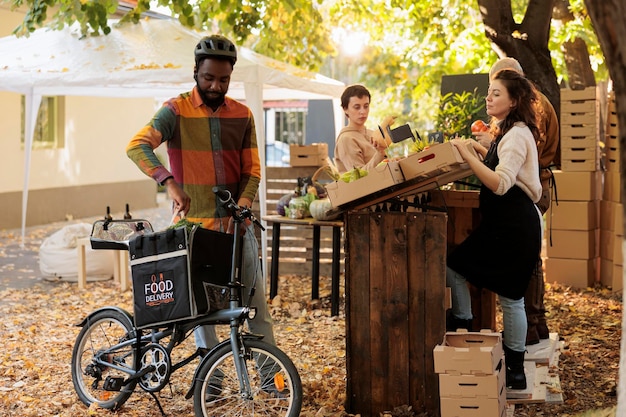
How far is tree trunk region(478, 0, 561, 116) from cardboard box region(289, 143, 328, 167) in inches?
92.8

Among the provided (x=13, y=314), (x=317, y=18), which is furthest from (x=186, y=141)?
(x=317, y=18)

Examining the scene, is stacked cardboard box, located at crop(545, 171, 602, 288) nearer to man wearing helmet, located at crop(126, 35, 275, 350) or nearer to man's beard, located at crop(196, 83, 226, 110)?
man wearing helmet, located at crop(126, 35, 275, 350)

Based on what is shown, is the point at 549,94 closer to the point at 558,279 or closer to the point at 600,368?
the point at 558,279

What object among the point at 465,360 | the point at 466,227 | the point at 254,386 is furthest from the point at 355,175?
the point at 466,227

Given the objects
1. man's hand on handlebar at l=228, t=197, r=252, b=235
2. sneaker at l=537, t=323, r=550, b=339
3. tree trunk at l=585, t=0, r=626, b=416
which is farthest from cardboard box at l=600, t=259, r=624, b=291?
tree trunk at l=585, t=0, r=626, b=416

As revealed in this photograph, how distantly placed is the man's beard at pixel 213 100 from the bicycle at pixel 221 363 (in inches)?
25.3

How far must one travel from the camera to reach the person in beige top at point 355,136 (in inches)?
300

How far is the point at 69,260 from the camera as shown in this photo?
11266 millimetres

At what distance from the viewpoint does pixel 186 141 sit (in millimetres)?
5504

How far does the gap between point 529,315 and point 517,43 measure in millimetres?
3802

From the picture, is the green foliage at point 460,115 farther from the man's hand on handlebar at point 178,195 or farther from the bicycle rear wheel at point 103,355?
the bicycle rear wheel at point 103,355

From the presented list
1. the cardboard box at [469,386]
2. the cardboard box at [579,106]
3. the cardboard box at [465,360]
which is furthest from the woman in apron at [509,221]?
the cardboard box at [579,106]

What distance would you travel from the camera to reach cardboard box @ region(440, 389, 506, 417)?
501cm

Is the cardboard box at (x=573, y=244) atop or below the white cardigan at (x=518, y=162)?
below
